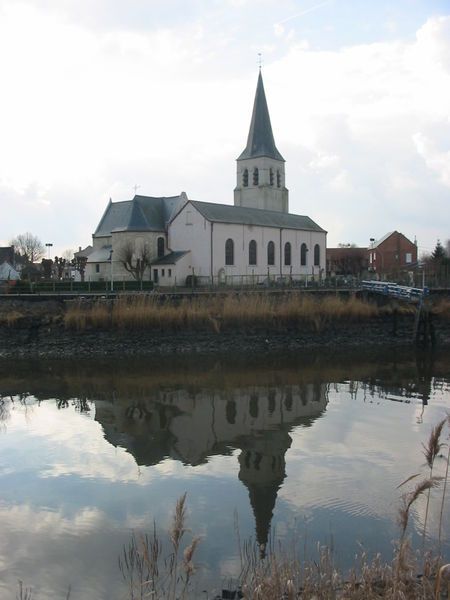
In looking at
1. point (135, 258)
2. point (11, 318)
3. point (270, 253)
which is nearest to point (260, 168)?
point (270, 253)

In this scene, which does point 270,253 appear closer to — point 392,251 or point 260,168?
point 260,168

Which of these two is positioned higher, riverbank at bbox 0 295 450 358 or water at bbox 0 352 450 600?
riverbank at bbox 0 295 450 358

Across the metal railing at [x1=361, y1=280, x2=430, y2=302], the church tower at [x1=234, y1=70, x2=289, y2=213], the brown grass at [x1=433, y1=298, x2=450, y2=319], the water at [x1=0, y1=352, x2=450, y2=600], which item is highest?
the church tower at [x1=234, y1=70, x2=289, y2=213]

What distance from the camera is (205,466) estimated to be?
1237 cm

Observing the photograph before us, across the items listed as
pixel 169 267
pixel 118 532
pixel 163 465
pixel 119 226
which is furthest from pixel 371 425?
pixel 119 226

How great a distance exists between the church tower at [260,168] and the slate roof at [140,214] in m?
15.1

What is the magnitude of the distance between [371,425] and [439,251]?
66.5m

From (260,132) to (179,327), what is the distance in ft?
151

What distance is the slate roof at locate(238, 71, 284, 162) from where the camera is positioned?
71.6m

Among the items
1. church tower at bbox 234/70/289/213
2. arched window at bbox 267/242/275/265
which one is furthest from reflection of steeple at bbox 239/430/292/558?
church tower at bbox 234/70/289/213

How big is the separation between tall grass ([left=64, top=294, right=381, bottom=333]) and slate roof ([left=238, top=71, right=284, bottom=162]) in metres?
39.7

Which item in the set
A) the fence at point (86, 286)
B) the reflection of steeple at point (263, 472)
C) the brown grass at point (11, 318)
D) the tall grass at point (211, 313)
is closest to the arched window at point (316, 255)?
the fence at point (86, 286)

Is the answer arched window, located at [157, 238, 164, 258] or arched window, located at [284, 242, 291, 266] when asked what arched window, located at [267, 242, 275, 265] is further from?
arched window, located at [157, 238, 164, 258]

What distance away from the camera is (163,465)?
12469mm
